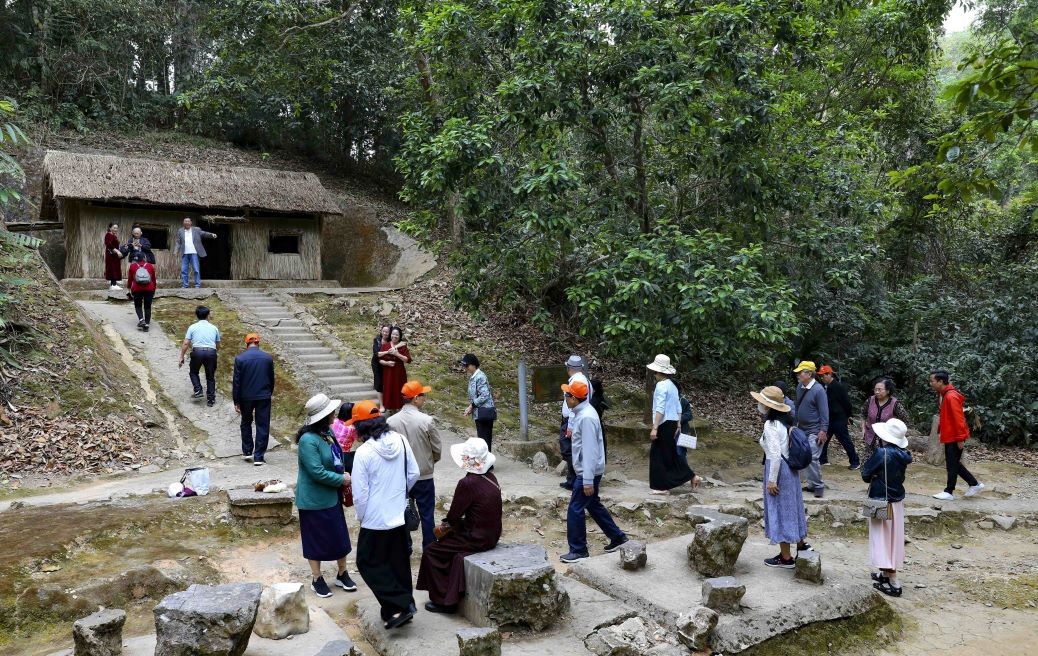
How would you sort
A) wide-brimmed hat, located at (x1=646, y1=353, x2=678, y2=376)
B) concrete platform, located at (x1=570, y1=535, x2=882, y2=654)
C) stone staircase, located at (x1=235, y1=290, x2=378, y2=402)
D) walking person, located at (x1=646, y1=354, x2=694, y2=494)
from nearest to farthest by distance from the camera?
concrete platform, located at (x1=570, y1=535, x2=882, y2=654), walking person, located at (x1=646, y1=354, x2=694, y2=494), wide-brimmed hat, located at (x1=646, y1=353, x2=678, y2=376), stone staircase, located at (x1=235, y1=290, x2=378, y2=402)

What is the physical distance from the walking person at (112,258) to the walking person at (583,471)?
43.7ft

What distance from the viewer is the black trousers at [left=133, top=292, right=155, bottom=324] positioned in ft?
45.2

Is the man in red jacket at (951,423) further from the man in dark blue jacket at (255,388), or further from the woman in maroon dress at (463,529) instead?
the man in dark blue jacket at (255,388)

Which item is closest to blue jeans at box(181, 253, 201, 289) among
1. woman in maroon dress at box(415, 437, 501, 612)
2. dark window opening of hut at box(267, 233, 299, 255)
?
dark window opening of hut at box(267, 233, 299, 255)

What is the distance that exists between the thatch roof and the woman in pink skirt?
16495mm

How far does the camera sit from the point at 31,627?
5.45 m

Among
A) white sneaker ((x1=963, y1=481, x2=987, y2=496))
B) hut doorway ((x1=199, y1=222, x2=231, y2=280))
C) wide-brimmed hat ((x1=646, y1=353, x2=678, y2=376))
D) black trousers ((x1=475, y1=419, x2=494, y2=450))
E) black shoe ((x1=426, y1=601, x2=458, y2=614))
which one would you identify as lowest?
white sneaker ((x1=963, y1=481, x2=987, y2=496))

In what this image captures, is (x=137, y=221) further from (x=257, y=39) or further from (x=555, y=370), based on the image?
(x=555, y=370)

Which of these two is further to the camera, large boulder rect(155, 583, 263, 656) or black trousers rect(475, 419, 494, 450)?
black trousers rect(475, 419, 494, 450)

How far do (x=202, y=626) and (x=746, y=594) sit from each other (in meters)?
4.47

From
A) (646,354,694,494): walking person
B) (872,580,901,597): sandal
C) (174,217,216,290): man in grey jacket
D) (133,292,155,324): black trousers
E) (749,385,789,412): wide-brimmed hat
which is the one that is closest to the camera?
(749,385,789,412): wide-brimmed hat

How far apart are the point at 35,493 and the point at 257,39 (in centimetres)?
1310

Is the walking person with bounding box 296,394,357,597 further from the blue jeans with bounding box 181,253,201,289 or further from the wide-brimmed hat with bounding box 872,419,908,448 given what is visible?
the blue jeans with bounding box 181,253,201,289

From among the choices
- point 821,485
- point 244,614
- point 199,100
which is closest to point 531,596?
point 244,614
